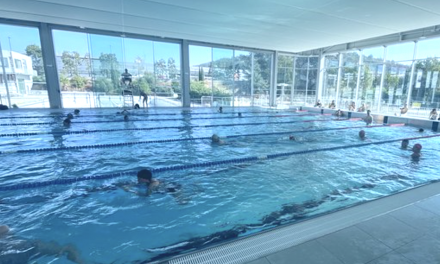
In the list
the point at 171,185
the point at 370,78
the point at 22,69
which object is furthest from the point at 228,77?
the point at 171,185

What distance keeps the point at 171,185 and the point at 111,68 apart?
418 inches

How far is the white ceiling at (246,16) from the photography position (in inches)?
255

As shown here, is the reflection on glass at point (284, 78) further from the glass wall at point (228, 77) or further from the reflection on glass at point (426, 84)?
the reflection on glass at point (426, 84)

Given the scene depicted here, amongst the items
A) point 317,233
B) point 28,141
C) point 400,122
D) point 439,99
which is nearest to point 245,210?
point 317,233

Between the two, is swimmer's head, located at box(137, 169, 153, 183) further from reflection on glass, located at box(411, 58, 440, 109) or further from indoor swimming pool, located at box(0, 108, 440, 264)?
reflection on glass, located at box(411, 58, 440, 109)

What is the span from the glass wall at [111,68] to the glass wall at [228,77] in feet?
4.33

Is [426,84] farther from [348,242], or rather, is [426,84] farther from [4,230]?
[4,230]

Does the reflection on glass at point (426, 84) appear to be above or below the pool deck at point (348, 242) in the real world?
above

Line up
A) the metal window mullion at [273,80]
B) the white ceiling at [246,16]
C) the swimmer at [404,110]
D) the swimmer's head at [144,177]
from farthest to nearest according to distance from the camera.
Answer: the metal window mullion at [273,80] < the swimmer at [404,110] < the white ceiling at [246,16] < the swimmer's head at [144,177]

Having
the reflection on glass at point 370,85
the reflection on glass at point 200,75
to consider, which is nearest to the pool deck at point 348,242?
the reflection on glass at point 370,85

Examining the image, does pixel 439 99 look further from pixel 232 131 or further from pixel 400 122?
pixel 232 131

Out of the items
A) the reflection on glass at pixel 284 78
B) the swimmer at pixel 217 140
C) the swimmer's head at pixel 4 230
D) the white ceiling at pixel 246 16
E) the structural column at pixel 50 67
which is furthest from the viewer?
the reflection on glass at pixel 284 78

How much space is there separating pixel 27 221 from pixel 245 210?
8.49 ft

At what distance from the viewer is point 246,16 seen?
759 cm
